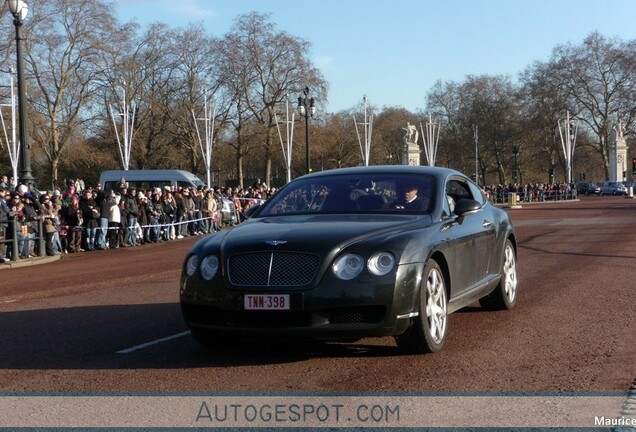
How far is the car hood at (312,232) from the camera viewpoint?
662cm

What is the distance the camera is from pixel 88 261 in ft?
65.4

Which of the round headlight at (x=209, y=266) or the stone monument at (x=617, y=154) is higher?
the stone monument at (x=617, y=154)

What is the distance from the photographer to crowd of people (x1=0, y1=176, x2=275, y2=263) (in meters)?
20.3

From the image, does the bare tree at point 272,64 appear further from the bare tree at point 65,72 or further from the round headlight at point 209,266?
the round headlight at point 209,266

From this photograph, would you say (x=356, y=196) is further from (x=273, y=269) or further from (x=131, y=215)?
(x=131, y=215)

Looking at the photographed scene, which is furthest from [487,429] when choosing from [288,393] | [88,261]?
[88,261]

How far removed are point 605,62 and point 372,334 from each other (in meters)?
94.3

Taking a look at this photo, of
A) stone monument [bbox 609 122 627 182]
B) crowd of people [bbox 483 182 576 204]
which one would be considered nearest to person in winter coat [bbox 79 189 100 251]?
crowd of people [bbox 483 182 576 204]

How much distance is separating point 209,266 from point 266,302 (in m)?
0.63

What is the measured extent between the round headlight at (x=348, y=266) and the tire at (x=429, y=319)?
A: 0.58 meters

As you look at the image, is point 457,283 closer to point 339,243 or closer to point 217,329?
point 339,243

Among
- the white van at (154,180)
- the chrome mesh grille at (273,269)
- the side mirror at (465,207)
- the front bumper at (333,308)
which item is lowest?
the front bumper at (333,308)

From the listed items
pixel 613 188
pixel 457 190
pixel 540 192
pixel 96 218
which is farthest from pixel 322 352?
A: pixel 613 188

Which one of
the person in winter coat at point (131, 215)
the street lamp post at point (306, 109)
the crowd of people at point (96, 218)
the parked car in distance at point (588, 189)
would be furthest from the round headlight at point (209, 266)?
the parked car in distance at point (588, 189)
